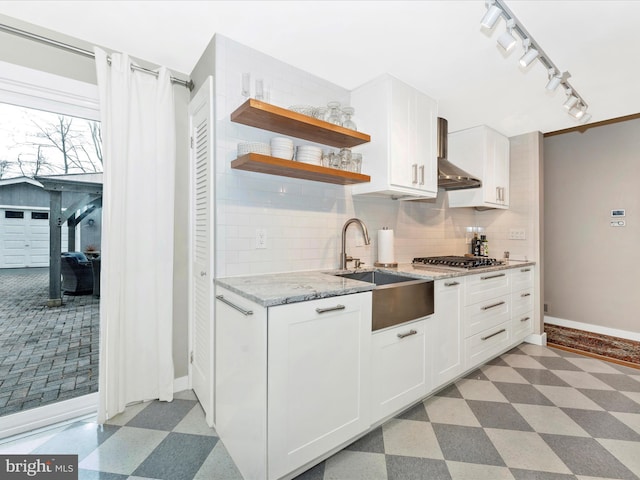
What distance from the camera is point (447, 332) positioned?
220 cm

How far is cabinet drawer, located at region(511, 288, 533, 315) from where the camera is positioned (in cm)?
298

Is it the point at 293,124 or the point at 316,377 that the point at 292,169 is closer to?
the point at 293,124

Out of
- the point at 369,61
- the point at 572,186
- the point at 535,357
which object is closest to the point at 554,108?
the point at 572,186

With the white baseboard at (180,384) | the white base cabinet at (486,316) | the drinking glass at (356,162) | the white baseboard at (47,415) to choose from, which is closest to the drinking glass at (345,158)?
the drinking glass at (356,162)

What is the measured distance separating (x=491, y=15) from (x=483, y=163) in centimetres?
201

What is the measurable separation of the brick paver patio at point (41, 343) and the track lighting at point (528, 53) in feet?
10.2

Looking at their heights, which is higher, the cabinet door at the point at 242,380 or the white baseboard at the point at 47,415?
the cabinet door at the point at 242,380

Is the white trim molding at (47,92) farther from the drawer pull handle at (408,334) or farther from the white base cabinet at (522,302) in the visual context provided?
the white base cabinet at (522,302)

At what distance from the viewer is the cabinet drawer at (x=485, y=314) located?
7.85 ft

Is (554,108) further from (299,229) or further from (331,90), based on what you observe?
(299,229)

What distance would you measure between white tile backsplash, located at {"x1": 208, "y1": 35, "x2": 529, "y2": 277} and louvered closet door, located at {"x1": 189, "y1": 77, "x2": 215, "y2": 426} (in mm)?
68

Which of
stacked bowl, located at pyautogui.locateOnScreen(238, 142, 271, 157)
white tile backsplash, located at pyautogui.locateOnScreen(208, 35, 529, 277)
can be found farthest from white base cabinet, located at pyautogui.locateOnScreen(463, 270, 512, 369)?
stacked bowl, located at pyautogui.locateOnScreen(238, 142, 271, 157)

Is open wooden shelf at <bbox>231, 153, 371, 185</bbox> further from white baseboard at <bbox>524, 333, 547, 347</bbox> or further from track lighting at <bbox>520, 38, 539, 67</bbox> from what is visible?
white baseboard at <bbox>524, 333, 547, 347</bbox>

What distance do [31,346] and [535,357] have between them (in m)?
4.04
